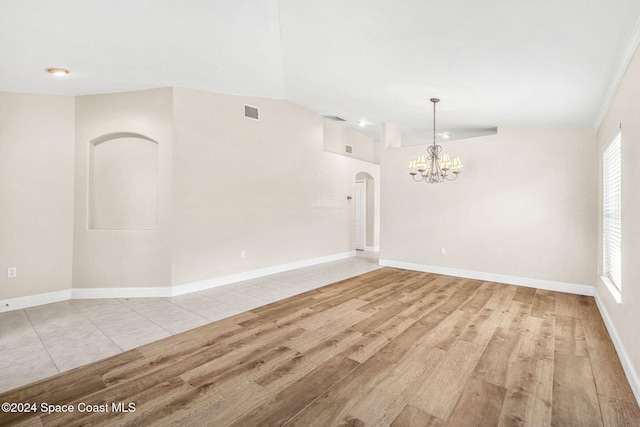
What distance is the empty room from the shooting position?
2.10 metres

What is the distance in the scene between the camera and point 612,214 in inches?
135

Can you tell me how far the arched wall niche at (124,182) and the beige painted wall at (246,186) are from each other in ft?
1.45

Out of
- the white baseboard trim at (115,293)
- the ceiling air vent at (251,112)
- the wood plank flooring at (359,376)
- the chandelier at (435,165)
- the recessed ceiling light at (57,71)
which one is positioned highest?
the ceiling air vent at (251,112)

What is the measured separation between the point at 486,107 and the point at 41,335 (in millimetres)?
5940

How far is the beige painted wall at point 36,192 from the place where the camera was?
383cm

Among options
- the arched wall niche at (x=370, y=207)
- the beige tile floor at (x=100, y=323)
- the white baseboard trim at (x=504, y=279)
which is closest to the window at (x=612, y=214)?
the white baseboard trim at (x=504, y=279)

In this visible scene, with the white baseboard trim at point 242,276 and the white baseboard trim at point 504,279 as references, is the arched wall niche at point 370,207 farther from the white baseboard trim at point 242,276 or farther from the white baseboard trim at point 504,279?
the white baseboard trim at point 504,279

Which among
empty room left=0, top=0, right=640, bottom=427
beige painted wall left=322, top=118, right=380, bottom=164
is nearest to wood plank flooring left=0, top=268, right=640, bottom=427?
empty room left=0, top=0, right=640, bottom=427

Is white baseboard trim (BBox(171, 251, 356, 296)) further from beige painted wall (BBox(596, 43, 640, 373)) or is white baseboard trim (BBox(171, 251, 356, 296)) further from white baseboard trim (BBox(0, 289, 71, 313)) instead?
beige painted wall (BBox(596, 43, 640, 373))

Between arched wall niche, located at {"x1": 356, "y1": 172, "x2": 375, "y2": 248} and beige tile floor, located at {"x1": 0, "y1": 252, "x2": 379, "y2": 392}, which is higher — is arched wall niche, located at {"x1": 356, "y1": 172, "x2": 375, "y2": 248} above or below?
above

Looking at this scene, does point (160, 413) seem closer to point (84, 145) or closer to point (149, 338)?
point (149, 338)

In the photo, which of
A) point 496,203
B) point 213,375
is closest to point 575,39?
point 496,203

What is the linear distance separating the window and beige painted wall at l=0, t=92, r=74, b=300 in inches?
256

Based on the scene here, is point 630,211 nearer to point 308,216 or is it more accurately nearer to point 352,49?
point 352,49
